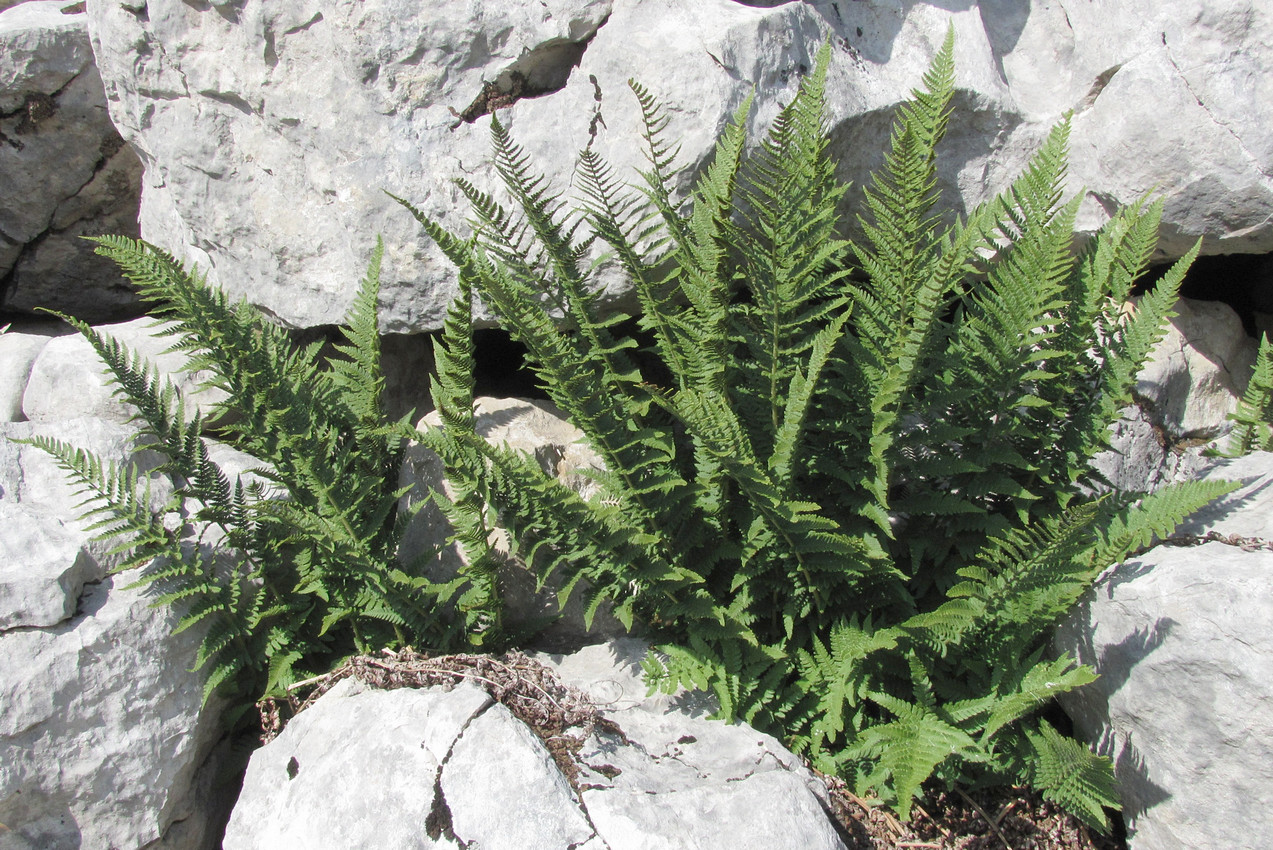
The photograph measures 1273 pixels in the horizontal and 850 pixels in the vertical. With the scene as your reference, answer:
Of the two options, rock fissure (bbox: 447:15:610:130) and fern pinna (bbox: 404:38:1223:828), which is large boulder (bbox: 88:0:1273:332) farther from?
fern pinna (bbox: 404:38:1223:828)

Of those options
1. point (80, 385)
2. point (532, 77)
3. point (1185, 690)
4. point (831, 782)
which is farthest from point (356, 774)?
point (532, 77)

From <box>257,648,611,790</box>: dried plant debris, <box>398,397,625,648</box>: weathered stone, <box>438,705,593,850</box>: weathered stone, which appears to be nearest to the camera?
<box>438,705,593,850</box>: weathered stone

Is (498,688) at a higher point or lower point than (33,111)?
lower

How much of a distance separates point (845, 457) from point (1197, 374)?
7.49ft

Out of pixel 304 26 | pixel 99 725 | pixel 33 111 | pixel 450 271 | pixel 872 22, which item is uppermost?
pixel 872 22

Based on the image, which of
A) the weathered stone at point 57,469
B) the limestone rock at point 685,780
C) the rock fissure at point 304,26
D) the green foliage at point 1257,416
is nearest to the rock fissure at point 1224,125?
the green foliage at point 1257,416

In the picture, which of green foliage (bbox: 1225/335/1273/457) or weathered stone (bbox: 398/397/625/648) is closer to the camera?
weathered stone (bbox: 398/397/625/648)

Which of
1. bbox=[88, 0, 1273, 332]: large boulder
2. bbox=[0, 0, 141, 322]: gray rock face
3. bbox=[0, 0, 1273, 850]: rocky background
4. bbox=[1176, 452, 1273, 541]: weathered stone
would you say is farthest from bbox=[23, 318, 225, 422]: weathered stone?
bbox=[1176, 452, 1273, 541]: weathered stone

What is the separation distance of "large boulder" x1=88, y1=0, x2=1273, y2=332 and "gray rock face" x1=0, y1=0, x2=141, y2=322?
0.87 metres

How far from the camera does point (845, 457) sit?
317cm

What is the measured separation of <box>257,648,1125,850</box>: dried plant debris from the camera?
2832 mm

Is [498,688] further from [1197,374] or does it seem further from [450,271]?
[1197,374]

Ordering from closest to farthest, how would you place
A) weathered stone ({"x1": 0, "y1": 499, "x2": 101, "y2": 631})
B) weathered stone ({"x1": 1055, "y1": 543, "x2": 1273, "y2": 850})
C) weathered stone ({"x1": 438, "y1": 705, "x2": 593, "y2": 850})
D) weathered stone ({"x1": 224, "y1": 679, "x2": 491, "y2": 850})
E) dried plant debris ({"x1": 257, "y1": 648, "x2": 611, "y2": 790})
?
weathered stone ({"x1": 438, "y1": 705, "x2": 593, "y2": 850}) < weathered stone ({"x1": 224, "y1": 679, "x2": 491, "y2": 850}) < weathered stone ({"x1": 1055, "y1": 543, "x2": 1273, "y2": 850}) < dried plant debris ({"x1": 257, "y1": 648, "x2": 611, "y2": 790}) < weathered stone ({"x1": 0, "y1": 499, "x2": 101, "y2": 631})

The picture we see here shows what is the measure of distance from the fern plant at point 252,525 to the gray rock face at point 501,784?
344mm
